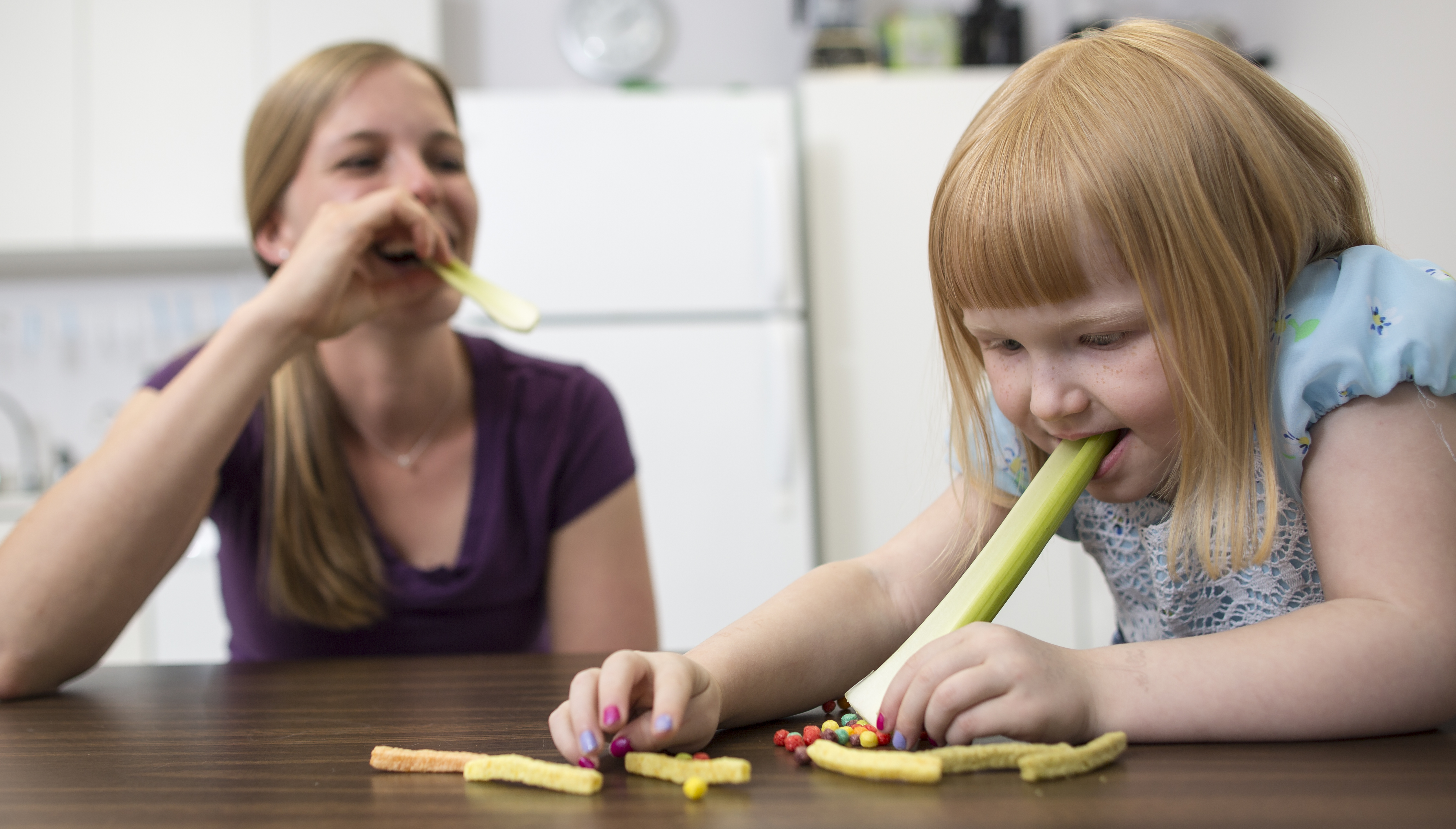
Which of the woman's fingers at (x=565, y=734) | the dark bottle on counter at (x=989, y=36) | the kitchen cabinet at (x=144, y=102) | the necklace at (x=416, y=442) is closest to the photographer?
the woman's fingers at (x=565, y=734)

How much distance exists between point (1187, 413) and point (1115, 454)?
2.1 inches

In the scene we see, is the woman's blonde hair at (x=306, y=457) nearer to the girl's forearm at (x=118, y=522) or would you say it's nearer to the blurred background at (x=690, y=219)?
the girl's forearm at (x=118, y=522)

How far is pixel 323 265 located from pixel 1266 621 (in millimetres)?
876

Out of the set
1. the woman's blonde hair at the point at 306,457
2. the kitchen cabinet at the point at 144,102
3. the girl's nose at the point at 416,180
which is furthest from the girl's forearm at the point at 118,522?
the kitchen cabinet at the point at 144,102

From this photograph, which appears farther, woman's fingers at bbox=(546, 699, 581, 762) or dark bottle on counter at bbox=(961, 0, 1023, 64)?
dark bottle on counter at bbox=(961, 0, 1023, 64)

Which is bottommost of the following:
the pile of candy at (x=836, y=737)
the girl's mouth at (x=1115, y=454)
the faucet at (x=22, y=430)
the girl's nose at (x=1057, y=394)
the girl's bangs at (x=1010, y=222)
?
the faucet at (x=22, y=430)

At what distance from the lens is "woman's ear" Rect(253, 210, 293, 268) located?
119 cm

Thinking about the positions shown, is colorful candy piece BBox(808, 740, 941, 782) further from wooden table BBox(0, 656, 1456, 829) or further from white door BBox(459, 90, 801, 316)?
white door BBox(459, 90, 801, 316)

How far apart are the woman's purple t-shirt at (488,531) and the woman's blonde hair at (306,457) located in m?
0.02

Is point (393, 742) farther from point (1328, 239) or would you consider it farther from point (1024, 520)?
point (1328, 239)

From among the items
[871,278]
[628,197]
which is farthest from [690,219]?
[871,278]

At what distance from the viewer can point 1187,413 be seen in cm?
57

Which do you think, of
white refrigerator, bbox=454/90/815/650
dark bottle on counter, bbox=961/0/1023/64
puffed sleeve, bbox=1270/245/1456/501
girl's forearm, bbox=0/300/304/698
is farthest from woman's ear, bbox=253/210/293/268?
dark bottle on counter, bbox=961/0/1023/64

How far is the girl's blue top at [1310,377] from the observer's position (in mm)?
538
